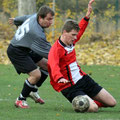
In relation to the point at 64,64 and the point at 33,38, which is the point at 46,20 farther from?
the point at 64,64

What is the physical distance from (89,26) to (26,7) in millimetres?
5192

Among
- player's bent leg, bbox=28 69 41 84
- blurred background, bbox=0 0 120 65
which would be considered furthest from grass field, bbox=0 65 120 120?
blurred background, bbox=0 0 120 65

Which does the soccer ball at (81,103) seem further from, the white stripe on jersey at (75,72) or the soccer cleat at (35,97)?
the soccer cleat at (35,97)

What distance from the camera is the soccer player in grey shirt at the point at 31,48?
7367 mm

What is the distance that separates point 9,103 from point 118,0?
599 inches

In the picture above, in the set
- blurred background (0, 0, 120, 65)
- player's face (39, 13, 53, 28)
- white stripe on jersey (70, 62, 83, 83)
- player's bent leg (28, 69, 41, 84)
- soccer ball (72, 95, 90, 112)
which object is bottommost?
blurred background (0, 0, 120, 65)

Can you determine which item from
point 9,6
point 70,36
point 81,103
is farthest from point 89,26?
point 81,103

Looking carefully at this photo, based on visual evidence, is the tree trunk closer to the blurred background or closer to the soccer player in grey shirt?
the blurred background

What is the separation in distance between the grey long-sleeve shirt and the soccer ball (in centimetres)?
95

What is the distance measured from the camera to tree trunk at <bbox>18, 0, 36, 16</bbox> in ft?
50.8

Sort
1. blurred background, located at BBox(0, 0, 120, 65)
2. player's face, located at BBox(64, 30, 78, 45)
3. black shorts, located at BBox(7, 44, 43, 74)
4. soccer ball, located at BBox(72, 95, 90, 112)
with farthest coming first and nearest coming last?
blurred background, located at BBox(0, 0, 120, 65), black shorts, located at BBox(7, 44, 43, 74), player's face, located at BBox(64, 30, 78, 45), soccer ball, located at BBox(72, 95, 90, 112)

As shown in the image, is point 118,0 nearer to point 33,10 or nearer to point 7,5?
point 7,5

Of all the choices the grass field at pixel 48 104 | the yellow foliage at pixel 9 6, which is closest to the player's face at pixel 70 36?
the grass field at pixel 48 104

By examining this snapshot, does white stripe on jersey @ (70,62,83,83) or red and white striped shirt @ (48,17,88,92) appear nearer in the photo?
red and white striped shirt @ (48,17,88,92)
